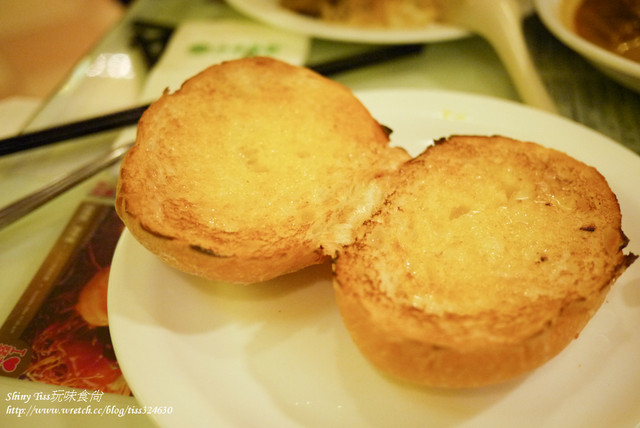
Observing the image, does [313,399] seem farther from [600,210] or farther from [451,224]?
[600,210]

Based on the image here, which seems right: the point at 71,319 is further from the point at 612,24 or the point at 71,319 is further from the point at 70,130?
the point at 612,24

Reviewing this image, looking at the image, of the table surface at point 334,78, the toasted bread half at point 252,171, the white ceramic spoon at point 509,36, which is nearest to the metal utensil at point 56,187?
the table surface at point 334,78

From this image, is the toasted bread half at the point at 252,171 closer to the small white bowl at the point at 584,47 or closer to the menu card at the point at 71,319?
the menu card at the point at 71,319

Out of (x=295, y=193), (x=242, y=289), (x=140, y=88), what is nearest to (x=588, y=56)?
(x=295, y=193)

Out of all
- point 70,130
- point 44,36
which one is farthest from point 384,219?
point 44,36

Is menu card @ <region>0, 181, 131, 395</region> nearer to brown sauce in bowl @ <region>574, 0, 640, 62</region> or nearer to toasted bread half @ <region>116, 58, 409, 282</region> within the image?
toasted bread half @ <region>116, 58, 409, 282</region>

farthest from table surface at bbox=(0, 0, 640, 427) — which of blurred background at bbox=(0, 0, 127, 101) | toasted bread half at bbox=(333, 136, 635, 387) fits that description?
blurred background at bbox=(0, 0, 127, 101)
